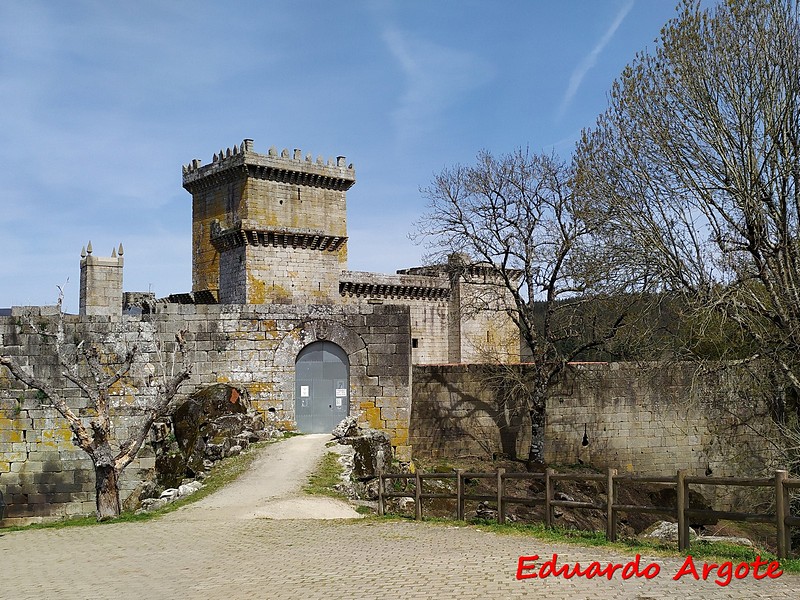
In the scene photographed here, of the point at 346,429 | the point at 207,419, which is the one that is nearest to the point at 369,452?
the point at 346,429

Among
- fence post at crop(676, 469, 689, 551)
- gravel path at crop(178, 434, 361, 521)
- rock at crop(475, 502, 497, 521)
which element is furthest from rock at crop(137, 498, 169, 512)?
fence post at crop(676, 469, 689, 551)

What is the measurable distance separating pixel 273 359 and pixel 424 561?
9.69 meters

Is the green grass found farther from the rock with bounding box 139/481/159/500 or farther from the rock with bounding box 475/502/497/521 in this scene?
the rock with bounding box 475/502/497/521

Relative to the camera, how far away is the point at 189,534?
11633 millimetres

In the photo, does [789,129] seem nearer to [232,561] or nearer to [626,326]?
[626,326]

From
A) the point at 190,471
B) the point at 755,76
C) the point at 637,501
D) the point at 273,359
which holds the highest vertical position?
the point at 755,76

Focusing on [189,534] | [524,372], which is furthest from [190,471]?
[524,372]

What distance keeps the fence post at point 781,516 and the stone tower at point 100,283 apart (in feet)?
→ 86.7

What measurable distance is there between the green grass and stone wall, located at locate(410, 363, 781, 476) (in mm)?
7112

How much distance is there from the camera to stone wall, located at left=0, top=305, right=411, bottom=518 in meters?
17.4

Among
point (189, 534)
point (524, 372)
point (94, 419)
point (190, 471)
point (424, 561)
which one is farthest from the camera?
point (524, 372)

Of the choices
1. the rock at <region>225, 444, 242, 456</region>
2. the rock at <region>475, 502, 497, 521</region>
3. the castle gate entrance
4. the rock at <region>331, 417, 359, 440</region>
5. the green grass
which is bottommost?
the rock at <region>475, 502, 497, 521</region>

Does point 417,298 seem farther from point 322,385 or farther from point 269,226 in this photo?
point 322,385

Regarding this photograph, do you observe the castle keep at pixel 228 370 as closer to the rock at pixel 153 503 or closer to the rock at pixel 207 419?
the rock at pixel 207 419
